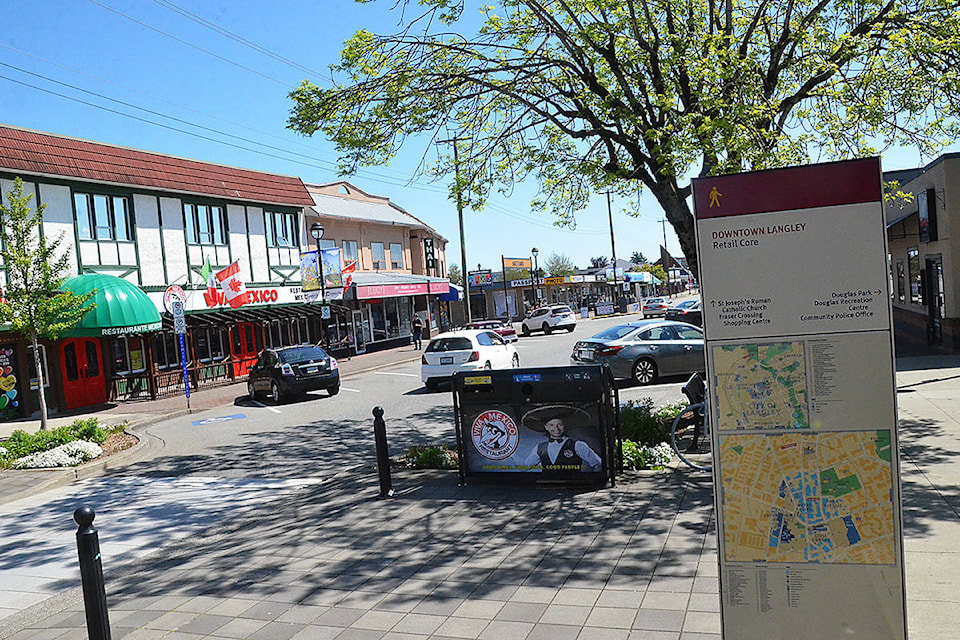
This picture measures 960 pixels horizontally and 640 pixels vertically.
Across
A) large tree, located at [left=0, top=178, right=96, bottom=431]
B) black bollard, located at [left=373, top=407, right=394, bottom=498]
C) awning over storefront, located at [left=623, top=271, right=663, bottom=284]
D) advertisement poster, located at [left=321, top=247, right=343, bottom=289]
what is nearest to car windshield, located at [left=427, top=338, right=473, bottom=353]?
large tree, located at [left=0, top=178, right=96, bottom=431]

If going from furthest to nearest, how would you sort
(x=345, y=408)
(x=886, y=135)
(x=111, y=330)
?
→ (x=111, y=330)
(x=345, y=408)
(x=886, y=135)

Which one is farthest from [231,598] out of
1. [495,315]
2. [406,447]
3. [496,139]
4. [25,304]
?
[495,315]

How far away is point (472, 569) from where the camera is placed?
6008mm

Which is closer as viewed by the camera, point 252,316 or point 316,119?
point 316,119

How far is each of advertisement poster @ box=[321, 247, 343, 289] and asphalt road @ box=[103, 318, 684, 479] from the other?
10221 millimetres

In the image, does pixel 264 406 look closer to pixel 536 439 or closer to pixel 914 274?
pixel 536 439

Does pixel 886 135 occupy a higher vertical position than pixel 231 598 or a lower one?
higher

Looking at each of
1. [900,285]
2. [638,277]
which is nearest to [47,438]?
[900,285]

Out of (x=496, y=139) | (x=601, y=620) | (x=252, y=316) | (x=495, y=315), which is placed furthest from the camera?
(x=495, y=315)

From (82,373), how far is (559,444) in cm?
1838

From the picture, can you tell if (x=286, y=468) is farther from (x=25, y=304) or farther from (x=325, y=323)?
(x=325, y=323)

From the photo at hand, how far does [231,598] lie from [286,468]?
5.67 m

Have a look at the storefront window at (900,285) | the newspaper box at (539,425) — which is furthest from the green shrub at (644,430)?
the storefront window at (900,285)

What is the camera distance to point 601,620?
487 cm
